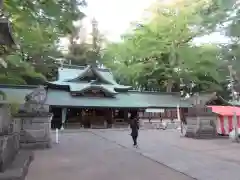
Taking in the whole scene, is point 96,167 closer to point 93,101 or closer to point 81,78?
point 93,101

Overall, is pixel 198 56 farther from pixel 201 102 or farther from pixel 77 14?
pixel 77 14

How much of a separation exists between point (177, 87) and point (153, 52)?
756 centimetres

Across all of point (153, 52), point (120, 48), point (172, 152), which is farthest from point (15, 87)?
point (172, 152)

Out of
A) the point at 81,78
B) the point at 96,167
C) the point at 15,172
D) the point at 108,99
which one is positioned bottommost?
the point at 96,167

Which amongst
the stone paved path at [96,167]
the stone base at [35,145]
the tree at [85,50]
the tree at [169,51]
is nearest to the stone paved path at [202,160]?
the stone paved path at [96,167]

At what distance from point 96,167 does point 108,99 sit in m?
21.6

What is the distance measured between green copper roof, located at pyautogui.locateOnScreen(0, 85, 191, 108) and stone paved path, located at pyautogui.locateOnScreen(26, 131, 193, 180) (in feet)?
51.6

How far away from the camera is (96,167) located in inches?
372

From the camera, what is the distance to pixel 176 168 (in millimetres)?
9086

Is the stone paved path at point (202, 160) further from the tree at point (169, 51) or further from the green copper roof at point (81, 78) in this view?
the tree at point (169, 51)

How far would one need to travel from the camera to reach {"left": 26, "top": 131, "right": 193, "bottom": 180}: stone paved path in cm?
811

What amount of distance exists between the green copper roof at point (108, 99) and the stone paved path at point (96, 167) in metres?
15.7

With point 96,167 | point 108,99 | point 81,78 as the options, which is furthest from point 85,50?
point 96,167

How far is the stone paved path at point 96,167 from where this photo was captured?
811cm
